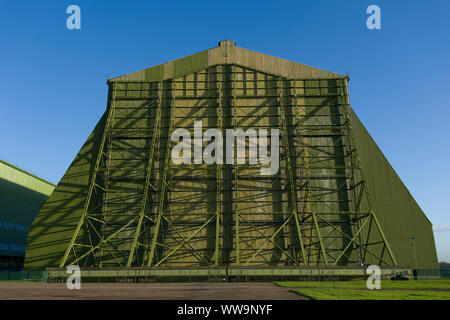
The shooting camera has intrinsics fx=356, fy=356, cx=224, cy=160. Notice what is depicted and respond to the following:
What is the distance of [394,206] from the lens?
45062 millimetres

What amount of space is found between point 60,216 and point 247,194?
73.4ft

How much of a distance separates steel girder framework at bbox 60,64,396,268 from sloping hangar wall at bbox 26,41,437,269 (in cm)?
18

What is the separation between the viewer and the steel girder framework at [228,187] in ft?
133

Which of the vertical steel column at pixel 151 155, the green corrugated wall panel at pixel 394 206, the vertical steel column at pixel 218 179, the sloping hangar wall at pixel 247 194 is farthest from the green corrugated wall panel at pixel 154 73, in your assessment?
the green corrugated wall panel at pixel 394 206

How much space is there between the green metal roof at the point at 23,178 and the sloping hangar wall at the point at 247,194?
21923 millimetres

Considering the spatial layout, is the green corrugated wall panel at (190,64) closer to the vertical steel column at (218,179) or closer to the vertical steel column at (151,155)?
the vertical steel column at (218,179)

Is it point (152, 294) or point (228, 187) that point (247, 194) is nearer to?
point (228, 187)

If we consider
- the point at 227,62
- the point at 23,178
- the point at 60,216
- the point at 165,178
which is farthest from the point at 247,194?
the point at 23,178

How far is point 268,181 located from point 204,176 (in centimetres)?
779

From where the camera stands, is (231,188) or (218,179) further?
(231,188)

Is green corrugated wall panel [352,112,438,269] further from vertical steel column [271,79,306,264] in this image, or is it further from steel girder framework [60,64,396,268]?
vertical steel column [271,79,306,264]

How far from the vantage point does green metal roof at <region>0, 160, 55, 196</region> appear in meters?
58.5

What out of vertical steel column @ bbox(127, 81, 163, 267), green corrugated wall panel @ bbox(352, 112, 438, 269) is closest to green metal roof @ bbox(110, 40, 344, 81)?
vertical steel column @ bbox(127, 81, 163, 267)
